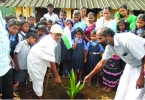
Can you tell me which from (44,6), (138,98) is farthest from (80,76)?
(44,6)

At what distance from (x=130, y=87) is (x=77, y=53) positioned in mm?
2076

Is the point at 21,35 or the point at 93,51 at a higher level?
the point at 21,35

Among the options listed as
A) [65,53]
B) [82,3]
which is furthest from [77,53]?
[82,3]

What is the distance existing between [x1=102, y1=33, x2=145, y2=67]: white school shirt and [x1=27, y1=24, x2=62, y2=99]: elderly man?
1.00 meters

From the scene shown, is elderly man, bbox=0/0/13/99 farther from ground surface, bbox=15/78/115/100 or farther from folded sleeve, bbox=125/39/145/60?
folded sleeve, bbox=125/39/145/60

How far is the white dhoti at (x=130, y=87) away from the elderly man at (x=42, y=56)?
3.80 ft

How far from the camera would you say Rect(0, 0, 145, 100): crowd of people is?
2840mm

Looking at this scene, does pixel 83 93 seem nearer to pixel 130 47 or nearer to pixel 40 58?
pixel 40 58

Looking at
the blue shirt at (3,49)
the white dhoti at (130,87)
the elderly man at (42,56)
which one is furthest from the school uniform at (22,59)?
the white dhoti at (130,87)

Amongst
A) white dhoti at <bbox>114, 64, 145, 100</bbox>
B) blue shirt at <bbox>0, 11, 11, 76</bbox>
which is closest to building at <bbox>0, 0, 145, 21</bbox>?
white dhoti at <bbox>114, 64, 145, 100</bbox>

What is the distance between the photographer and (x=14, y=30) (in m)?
3.65

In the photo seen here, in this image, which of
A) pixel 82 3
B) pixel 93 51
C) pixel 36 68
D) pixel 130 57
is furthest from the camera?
pixel 82 3

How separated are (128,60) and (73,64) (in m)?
2.21

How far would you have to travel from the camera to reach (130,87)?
3.15 m
